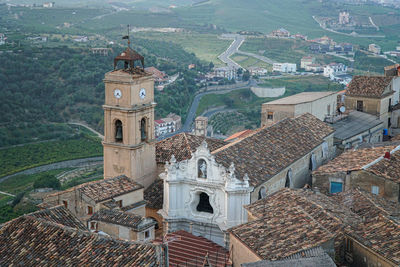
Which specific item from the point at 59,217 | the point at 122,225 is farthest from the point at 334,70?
the point at 59,217

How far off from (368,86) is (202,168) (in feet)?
74.4

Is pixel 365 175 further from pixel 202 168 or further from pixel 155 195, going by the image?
pixel 155 195

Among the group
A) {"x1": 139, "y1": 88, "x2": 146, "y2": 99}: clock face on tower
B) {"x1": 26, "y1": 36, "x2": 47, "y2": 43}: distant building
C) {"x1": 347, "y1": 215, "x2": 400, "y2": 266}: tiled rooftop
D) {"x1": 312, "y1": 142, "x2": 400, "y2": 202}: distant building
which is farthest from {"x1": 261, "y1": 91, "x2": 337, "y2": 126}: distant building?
{"x1": 26, "y1": 36, "x2": 47, "y2": 43}: distant building

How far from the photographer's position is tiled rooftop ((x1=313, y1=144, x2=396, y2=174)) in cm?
3005

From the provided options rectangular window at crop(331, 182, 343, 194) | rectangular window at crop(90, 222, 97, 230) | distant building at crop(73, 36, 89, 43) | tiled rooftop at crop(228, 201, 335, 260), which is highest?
distant building at crop(73, 36, 89, 43)

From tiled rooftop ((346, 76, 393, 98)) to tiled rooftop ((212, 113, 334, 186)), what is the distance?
34.1ft

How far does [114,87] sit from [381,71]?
82.1 m

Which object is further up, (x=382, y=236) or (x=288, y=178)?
(x=382, y=236)

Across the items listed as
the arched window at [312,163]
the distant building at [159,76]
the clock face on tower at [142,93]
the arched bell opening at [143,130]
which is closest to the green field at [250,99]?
the distant building at [159,76]

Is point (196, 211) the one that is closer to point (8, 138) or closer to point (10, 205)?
point (10, 205)

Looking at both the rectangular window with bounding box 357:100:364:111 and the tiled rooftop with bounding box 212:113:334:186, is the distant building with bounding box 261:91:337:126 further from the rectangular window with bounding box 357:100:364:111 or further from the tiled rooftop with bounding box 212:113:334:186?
the rectangular window with bounding box 357:100:364:111

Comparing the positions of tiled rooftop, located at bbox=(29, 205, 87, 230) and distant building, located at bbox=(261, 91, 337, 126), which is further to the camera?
distant building, located at bbox=(261, 91, 337, 126)

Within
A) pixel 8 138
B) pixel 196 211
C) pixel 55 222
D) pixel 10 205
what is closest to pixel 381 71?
pixel 8 138

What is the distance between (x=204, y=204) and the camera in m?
27.8
